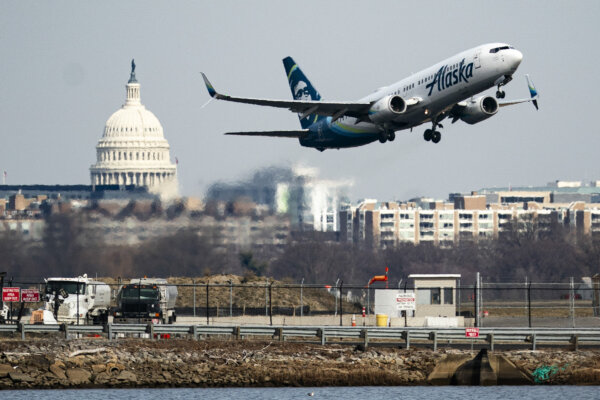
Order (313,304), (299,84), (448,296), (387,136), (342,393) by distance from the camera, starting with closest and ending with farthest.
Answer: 1. (342,393)
2. (448,296)
3. (387,136)
4. (313,304)
5. (299,84)

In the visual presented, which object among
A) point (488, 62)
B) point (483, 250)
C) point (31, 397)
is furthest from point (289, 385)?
point (483, 250)

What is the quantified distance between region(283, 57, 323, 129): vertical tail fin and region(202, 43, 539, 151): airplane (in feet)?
25.4

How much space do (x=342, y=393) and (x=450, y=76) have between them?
2310 centimetres

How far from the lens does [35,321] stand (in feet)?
217

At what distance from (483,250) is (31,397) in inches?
3871

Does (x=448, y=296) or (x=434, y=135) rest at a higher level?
(x=434, y=135)

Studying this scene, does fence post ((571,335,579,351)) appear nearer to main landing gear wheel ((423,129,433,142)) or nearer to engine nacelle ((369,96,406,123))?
engine nacelle ((369,96,406,123))

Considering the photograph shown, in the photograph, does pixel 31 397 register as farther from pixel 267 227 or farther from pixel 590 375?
pixel 267 227

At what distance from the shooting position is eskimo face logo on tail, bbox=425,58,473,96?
70562 mm

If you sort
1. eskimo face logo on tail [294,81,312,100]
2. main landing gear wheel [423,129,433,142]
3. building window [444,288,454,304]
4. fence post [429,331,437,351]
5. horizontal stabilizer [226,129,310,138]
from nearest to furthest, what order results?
fence post [429,331,437,351], building window [444,288,454,304], main landing gear wheel [423,129,433,142], horizontal stabilizer [226,129,310,138], eskimo face logo on tail [294,81,312,100]

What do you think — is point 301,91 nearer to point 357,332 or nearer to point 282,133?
point 282,133

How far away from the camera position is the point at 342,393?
53125 mm

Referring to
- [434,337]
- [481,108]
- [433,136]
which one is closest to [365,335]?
[434,337]

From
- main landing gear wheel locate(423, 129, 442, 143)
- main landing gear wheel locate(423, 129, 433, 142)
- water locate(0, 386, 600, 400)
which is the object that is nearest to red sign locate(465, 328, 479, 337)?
water locate(0, 386, 600, 400)
